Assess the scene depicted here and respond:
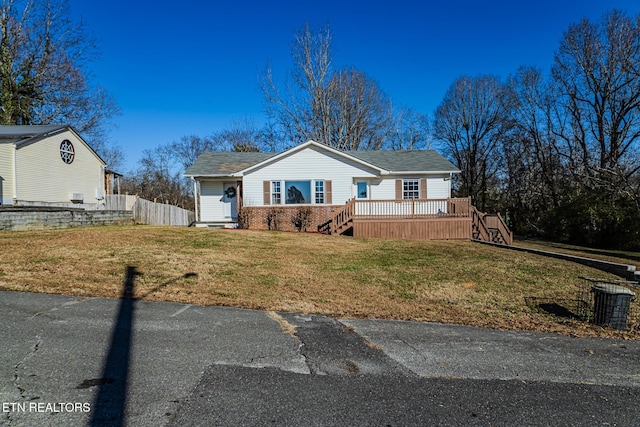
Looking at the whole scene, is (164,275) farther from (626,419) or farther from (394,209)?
(394,209)

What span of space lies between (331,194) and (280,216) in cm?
279

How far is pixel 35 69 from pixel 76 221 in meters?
22.5

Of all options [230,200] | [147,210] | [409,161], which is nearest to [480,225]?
[409,161]

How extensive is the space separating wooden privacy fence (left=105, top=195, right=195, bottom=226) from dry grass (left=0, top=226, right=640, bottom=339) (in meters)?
9.42

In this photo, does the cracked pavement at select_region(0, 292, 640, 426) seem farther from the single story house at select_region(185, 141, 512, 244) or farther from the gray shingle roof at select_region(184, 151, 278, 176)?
the gray shingle roof at select_region(184, 151, 278, 176)

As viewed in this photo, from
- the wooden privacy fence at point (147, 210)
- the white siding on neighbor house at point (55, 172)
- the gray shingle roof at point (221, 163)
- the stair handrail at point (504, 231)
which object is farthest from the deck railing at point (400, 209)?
the white siding on neighbor house at point (55, 172)

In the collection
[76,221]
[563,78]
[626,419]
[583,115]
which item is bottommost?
[626,419]

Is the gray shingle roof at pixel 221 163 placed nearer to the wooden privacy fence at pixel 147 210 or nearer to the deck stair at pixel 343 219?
the wooden privacy fence at pixel 147 210

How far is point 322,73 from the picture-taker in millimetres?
30453

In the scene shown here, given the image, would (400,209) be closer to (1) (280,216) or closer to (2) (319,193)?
(2) (319,193)

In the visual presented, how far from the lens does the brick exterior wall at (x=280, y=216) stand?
1767 cm

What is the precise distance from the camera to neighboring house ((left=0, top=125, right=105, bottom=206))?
Result: 18812 millimetres

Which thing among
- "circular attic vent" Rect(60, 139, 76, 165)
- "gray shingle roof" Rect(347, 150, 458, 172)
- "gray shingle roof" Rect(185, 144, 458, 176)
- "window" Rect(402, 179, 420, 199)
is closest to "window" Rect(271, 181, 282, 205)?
"gray shingle roof" Rect(185, 144, 458, 176)

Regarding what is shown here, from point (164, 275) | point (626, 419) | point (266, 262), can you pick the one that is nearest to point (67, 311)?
point (164, 275)
